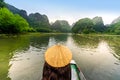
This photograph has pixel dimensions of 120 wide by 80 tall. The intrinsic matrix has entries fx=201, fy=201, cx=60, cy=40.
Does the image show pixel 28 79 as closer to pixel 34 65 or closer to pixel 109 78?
pixel 34 65

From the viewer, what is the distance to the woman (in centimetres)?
527

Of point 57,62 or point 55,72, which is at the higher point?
point 57,62

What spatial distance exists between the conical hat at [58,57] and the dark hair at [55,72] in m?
0.19

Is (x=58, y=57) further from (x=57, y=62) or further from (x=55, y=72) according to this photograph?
(x=55, y=72)

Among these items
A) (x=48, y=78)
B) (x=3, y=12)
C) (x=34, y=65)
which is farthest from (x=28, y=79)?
(x=3, y=12)

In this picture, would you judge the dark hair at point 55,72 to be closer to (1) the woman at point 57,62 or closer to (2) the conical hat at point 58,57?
(1) the woman at point 57,62

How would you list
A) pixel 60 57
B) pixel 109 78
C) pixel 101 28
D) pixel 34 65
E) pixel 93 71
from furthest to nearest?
pixel 101 28 < pixel 34 65 < pixel 93 71 < pixel 109 78 < pixel 60 57

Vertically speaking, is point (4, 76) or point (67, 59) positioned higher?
point (67, 59)

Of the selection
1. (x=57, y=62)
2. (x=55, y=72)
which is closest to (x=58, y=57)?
(x=57, y=62)

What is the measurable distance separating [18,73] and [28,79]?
1.63 meters

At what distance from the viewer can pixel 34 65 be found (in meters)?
16.5

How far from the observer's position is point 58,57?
208 inches

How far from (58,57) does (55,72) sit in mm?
492

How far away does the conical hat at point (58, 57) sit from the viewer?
5258mm
